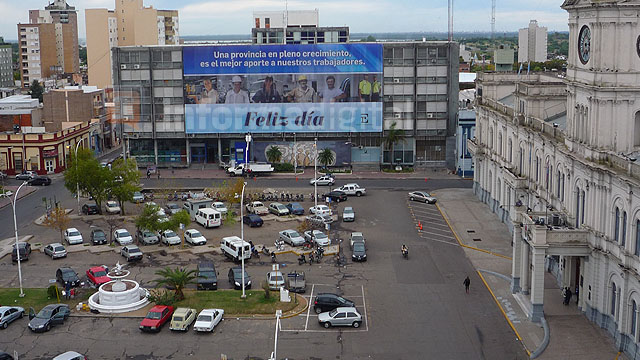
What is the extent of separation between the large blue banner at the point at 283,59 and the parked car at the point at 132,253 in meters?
44.8

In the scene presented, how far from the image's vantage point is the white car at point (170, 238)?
6888 cm

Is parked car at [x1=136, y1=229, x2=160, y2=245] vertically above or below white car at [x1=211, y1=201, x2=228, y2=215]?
below

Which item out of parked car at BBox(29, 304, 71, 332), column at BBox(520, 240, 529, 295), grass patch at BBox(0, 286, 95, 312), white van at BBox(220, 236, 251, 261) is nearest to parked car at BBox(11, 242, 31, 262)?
grass patch at BBox(0, 286, 95, 312)

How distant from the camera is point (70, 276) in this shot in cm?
5759

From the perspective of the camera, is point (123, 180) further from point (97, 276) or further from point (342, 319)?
point (342, 319)

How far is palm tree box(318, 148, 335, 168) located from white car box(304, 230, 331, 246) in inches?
1411

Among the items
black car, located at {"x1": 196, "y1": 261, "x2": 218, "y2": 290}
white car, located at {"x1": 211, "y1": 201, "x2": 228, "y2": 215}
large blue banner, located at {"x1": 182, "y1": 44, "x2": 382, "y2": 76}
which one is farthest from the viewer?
large blue banner, located at {"x1": 182, "y1": 44, "x2": 382, "y2": 76}

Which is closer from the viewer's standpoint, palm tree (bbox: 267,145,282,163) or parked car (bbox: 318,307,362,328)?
parked car (bbox: 318,307,362,328)

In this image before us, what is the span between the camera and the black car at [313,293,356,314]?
51.1 m

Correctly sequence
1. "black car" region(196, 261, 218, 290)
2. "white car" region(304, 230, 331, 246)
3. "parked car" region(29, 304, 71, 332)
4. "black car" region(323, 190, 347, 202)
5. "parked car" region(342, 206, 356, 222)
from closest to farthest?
"parked car" region(29, 304, 71, 332), "black car" region(196, 261, 218, 290), "white car" region(304, 230, 331, 246), "parked car" region(342, 206, 356, 222), "black car" region(323, 190, 347, 202)

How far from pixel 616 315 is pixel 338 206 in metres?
42.0

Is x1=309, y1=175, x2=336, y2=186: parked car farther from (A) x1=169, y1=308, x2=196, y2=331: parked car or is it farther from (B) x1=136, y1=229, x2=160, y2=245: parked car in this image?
(A) x1=169, y1=308, x2=196, y2=331: parked car

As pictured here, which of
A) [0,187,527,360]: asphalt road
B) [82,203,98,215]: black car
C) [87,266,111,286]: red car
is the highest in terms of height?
[82,203,98,215]: black car

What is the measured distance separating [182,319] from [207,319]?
1.48 metres
